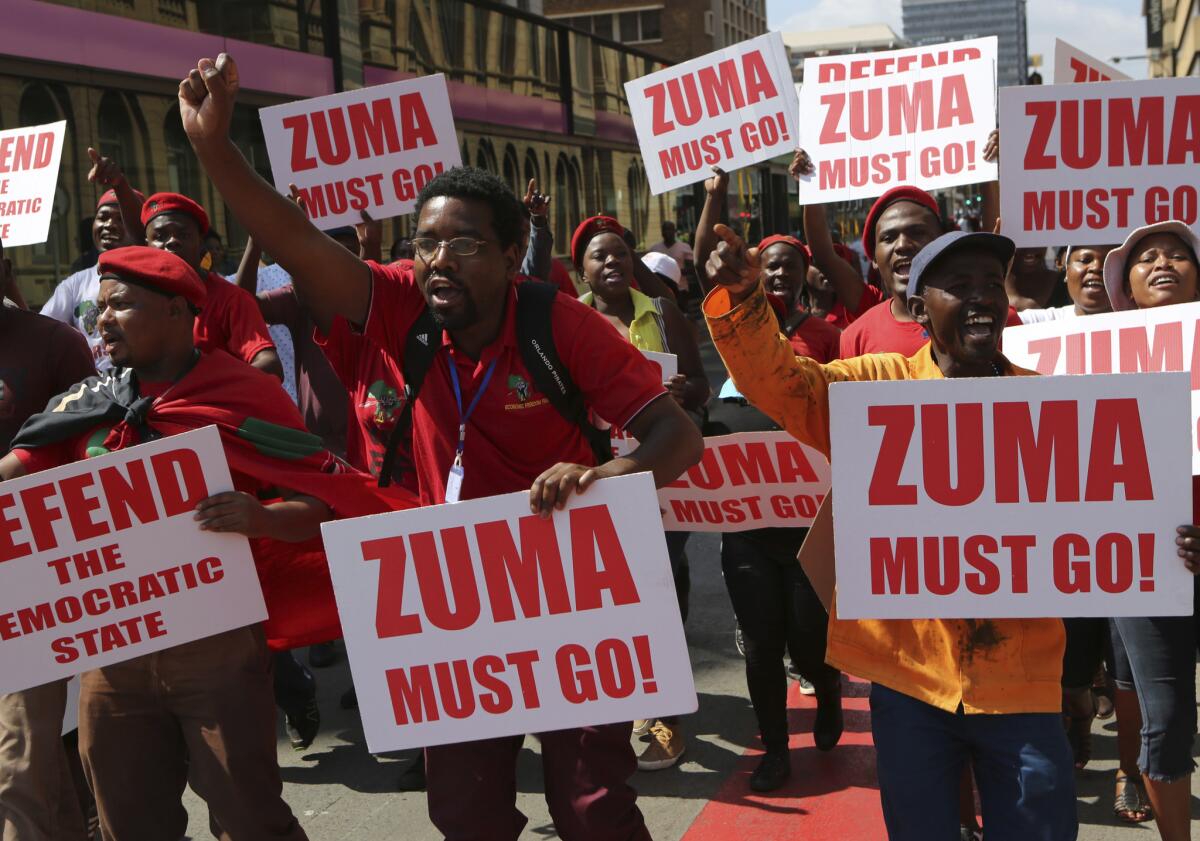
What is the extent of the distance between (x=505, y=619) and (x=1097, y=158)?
319 cm

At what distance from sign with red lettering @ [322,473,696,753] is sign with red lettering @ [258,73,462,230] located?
11.9ft

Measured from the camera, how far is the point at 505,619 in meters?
3.03

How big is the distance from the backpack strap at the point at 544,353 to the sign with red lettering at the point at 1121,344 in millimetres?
1472

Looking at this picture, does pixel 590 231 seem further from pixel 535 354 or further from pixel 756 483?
pixel 535 354

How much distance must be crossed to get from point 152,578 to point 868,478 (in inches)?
67.5

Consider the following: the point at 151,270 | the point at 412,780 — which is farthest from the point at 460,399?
the point at 412,780

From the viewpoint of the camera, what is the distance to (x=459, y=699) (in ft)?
9.95

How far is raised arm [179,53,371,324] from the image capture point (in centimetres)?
295

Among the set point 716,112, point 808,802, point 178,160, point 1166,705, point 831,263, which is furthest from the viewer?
point 178,160

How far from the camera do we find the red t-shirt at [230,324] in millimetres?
4961

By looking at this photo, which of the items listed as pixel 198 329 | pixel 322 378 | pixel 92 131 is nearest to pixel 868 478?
pixel 198 329

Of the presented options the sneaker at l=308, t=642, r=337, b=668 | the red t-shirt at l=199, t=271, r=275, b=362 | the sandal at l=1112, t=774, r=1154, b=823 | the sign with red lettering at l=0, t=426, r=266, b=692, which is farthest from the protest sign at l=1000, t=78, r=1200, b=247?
the sneaker at l=308, t=642, r=337, b=668

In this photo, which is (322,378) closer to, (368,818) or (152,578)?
(368,818)

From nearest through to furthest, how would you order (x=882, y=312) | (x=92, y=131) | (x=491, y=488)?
(x=491, y=488)
(x=882, y=312)
(x=92, y=131)
